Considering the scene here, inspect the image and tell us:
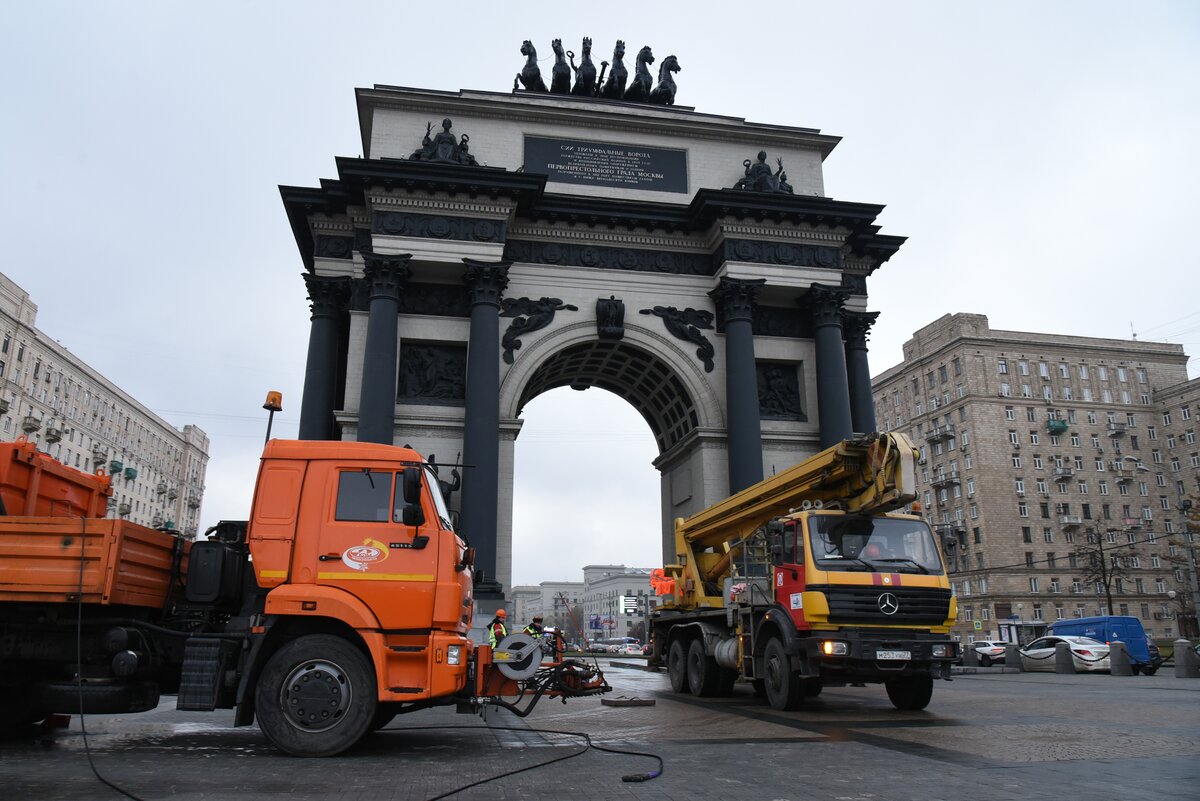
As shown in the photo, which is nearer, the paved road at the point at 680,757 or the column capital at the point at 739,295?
the paved road at the point at 680,757

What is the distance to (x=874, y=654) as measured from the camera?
1252cm

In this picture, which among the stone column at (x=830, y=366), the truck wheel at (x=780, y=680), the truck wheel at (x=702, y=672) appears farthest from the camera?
the stone column at (x=830, y=366)

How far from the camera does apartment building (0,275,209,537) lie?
57281 mm

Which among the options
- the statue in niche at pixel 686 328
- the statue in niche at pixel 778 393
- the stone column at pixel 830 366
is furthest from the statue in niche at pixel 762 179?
the statue in niche at pixel 778 393

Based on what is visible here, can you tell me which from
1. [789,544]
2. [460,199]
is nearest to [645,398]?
[460,199]

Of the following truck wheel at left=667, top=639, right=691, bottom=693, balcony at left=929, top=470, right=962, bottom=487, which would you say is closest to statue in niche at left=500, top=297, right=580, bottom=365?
truck wheel at left=667, top=639, right=691, bottom=693

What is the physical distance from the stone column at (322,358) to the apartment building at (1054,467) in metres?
55.2

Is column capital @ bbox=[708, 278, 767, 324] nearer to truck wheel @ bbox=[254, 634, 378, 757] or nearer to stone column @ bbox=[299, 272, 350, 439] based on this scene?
stone column @ bbox=[299, 272, 350, 439]

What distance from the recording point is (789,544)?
45.2 feet

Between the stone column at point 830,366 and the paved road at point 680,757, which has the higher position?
the stone column at point 830,366

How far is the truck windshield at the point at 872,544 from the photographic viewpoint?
13203 millimetres

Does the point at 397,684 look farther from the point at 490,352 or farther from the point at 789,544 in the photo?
the point at 490,352

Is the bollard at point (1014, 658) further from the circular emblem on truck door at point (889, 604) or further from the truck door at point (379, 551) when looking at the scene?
the truck door at point (379, 551)

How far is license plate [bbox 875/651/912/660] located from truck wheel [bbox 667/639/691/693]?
20.3 ft
